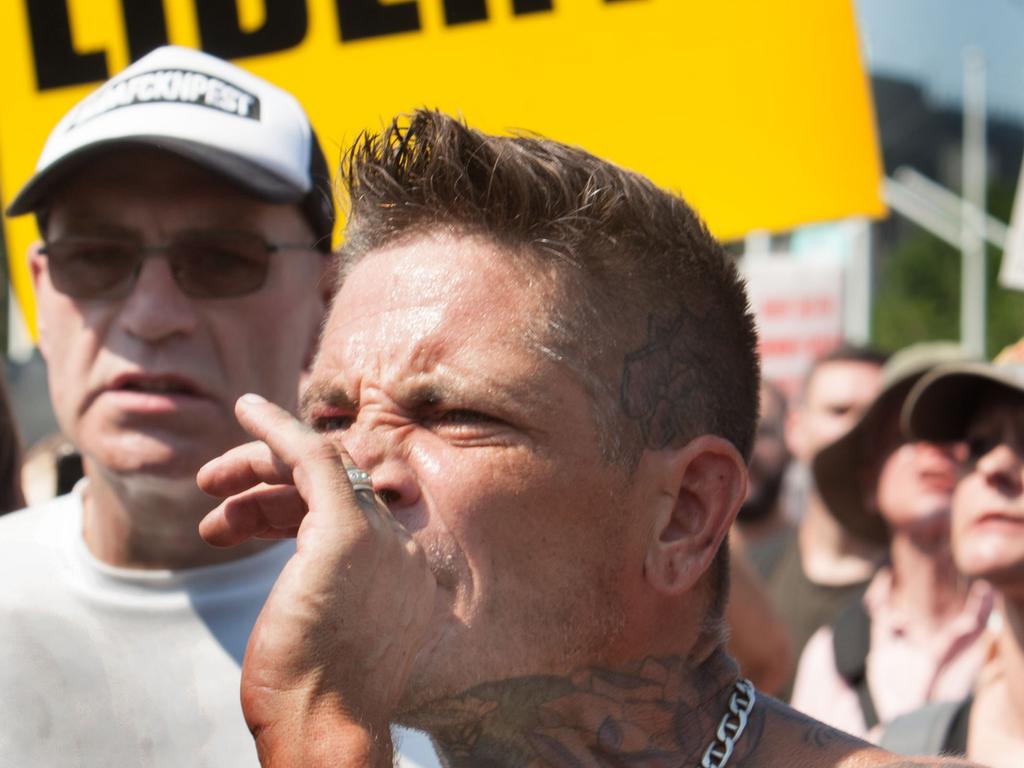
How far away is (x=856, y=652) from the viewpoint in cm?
485

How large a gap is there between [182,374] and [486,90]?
56.5 inches

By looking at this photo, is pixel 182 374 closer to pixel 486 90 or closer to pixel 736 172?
pixel 486 90

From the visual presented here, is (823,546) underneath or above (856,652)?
underneath

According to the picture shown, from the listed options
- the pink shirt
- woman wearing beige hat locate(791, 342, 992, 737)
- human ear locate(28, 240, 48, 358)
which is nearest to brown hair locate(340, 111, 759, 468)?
human ear locate(28, 240, 48, 358)

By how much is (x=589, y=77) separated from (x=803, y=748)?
90.4 inches

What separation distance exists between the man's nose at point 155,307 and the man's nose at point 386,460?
0.88 meters

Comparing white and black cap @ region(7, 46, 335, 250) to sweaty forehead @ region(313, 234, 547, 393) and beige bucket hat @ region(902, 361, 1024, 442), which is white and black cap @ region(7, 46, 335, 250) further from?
beige bucket hat @ region(902, 361, 1024, 442)

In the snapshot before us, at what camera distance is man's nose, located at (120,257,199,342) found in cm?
293

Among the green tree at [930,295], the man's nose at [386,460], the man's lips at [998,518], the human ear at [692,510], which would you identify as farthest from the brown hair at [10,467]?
the green tree at [930,295]

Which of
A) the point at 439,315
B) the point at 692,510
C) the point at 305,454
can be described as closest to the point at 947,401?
the point at 692,510

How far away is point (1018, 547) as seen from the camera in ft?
12.4

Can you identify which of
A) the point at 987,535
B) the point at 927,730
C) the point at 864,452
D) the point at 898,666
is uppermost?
the point at 987,535

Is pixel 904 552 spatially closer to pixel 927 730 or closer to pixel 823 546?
pixel 823 546

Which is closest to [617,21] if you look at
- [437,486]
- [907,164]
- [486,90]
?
[486,90]
